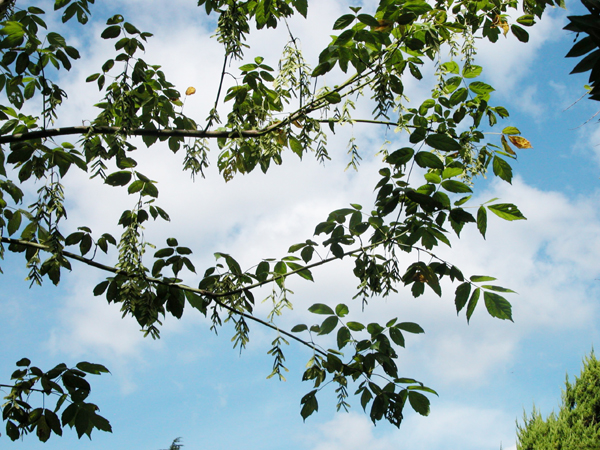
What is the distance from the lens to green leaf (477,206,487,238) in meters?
1.70

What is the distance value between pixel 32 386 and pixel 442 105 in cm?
260

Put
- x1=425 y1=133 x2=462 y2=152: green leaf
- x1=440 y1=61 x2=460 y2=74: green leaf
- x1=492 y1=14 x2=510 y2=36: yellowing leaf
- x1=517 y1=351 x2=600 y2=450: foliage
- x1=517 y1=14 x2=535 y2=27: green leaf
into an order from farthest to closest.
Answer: x1=517 y1=351 x2=600 y2=450: foliage
x1=492 y1=14 x2=510 y2=36: yellowing leaf
x1=517 y1=14 x2=535 y2=27: green leaf
x1=440 y1=61 x2=460 y2=74: green leaf
x1=425 y1=133 x2=462 y2=152: green leaf

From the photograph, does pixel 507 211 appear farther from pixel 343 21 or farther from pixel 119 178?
pixel 119 178

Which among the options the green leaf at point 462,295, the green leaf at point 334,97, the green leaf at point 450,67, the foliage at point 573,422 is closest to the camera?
the green leaf at point 462,295

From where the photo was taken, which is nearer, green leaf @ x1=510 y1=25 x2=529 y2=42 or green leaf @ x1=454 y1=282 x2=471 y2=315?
green leaf @ x1=454 y1=282 x2=471 y2=315

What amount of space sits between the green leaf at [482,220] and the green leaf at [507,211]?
0.03 metres

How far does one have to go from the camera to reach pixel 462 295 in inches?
65.7

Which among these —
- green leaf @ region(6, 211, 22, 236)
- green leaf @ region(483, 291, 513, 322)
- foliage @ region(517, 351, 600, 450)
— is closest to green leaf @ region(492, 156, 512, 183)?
green leaf @ region(483, 291, 513, 322)

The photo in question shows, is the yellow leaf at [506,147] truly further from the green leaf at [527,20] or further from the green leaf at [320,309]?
the green leaf at [320,309]

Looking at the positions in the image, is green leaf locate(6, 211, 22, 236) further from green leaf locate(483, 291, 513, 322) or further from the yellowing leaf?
the yellowing leaf

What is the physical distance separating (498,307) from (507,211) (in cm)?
38

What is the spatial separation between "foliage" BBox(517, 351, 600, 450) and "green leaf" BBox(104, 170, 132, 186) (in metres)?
8.74

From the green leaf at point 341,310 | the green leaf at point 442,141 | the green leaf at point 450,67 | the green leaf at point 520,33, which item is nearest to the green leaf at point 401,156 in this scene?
the green leaf at point 442,141

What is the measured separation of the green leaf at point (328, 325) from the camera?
196 centimetres
